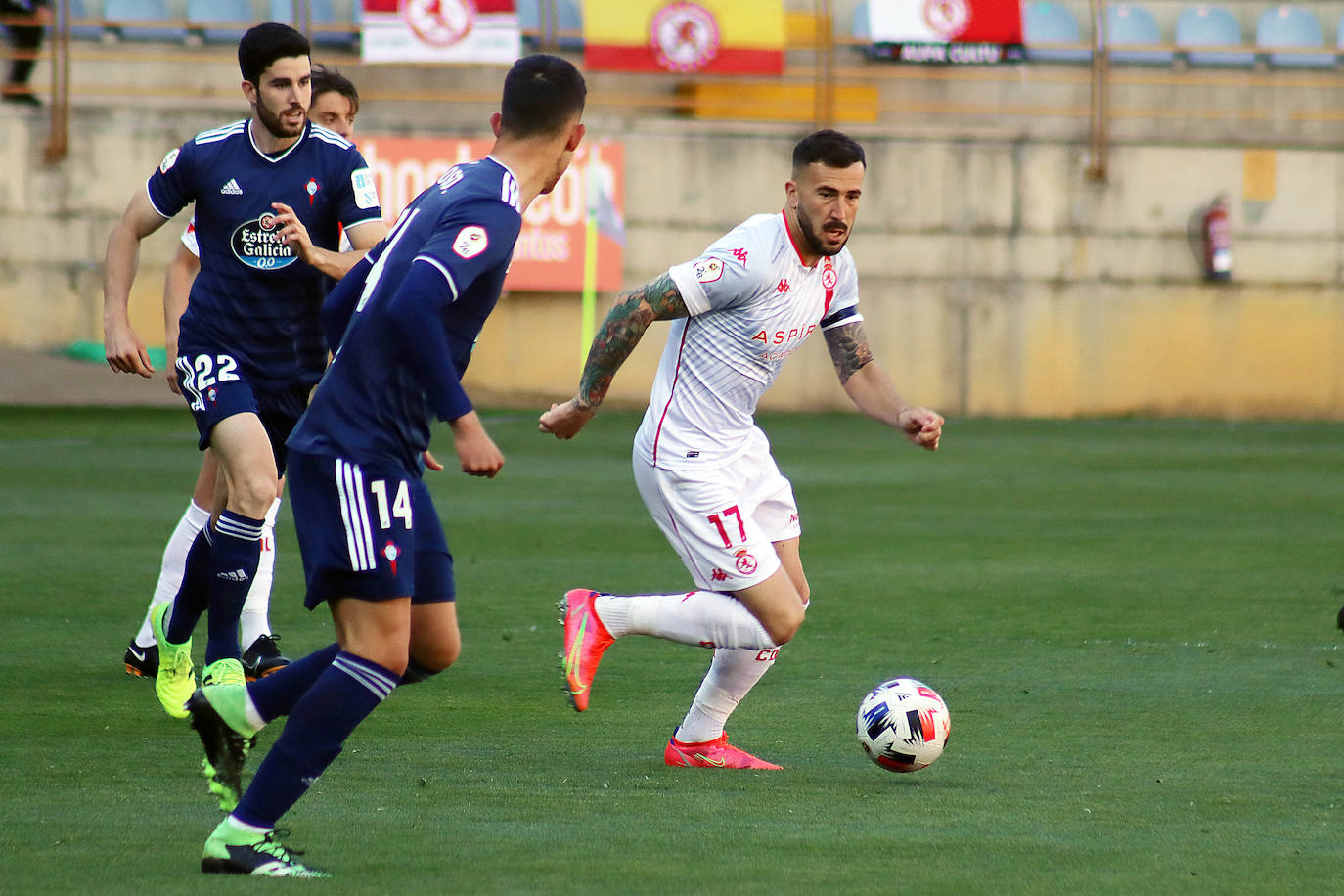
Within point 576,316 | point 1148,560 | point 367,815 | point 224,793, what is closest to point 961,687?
point 367,815

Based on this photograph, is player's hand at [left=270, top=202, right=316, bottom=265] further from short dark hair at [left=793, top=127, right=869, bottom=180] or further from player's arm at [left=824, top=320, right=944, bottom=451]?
player's arm at [left=824, top=320, right=944, bottom=451]

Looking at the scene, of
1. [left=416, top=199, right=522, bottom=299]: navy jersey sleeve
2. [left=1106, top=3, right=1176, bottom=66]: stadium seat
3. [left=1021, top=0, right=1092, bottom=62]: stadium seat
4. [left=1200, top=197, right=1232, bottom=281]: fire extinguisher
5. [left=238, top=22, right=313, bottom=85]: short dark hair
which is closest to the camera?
[left=416, top=199, right=522, bottom=299]: navy jersey sleeve

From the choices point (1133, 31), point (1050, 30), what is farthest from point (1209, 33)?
point (1050, 30)

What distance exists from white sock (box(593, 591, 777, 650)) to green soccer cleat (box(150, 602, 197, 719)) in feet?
4.52

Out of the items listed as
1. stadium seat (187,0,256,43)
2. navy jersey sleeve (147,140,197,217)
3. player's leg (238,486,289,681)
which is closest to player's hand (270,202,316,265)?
navy jersey sleeve (147,140,197,217)

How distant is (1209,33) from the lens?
2580cm

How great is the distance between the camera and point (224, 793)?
4215 mm

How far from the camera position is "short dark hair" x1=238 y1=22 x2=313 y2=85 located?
591 cm

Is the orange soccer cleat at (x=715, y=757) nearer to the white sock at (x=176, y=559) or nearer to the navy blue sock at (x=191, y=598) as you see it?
the navy blue sock at (x=191, y=598)

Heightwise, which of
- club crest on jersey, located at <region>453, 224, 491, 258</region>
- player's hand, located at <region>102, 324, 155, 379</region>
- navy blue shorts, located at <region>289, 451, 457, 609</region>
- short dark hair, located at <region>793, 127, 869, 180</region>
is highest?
short dark hair, located at <region>793, 127, 869, 180</region>

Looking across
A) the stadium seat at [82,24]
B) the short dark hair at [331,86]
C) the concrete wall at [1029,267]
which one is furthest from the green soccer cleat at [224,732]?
the stadium seat at [82,24]

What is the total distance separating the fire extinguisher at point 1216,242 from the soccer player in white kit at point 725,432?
18.5 meters

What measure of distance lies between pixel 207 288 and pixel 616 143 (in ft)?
56.6

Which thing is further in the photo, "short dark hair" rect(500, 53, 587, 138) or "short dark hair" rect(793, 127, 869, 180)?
"short dark hair" rect(793, 127, 869, 180)
